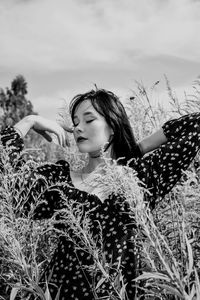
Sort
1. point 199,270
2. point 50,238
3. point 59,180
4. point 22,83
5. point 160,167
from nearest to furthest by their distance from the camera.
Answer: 1. point 199,270
2. point 160,167
3. point 59,180
4. point 50,238
5. point 22,83

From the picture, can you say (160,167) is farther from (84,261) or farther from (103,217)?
(84,261)

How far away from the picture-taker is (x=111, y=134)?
8.45 feet

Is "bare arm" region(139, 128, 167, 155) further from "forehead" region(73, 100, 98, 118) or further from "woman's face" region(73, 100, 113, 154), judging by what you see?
"forehead" region(73, 100, 98, 118)

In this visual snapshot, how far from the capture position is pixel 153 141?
2570 millimetres

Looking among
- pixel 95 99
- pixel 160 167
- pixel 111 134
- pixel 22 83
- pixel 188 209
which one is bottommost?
pixel 188 209

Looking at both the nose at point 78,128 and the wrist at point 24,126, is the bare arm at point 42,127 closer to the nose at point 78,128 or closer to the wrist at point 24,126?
the wrist at point 24,126

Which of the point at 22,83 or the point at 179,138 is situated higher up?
the point at 22,83

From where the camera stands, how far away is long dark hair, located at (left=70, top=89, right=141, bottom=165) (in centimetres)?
256

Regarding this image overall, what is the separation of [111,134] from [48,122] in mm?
343

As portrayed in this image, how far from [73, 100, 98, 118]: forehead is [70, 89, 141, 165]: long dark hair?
14 mm

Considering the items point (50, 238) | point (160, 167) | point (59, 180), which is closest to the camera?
point (160, 167)

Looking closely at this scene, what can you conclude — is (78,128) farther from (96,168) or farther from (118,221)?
(118,221)

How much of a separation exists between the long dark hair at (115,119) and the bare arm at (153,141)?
0.03 metres

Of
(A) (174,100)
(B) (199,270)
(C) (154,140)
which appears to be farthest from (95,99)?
(B) (199,270)
